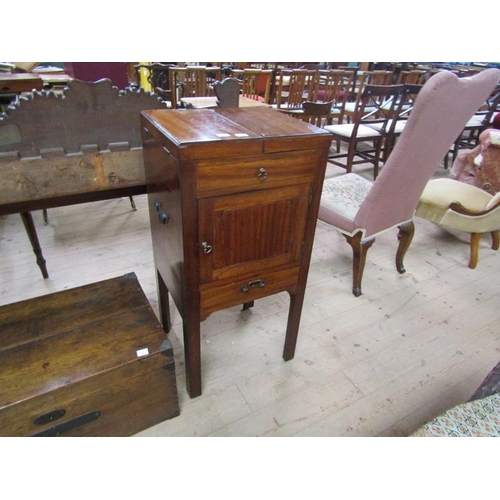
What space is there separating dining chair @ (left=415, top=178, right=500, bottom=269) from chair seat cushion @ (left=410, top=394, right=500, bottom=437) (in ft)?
4.42

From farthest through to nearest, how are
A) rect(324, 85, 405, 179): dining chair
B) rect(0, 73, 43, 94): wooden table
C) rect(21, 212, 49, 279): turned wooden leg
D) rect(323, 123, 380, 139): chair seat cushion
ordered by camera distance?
rect(323, 123, 380, 139): chair seat cushion, rect(324, 85, 405, 179): dining chair, rect(0, 73, 43, 94): wooden table, rect(21, 212, 49, 279): turned wooden leg

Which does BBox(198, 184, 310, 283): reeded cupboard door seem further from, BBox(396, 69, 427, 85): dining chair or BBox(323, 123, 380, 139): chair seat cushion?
BBox(396, 69, 427, 85): dining chair

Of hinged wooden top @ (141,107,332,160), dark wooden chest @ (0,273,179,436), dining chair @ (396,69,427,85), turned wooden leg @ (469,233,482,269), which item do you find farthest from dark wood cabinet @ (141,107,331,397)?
dining chair @ (396,69,427,85)

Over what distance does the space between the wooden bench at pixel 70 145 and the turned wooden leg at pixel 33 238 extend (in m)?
0.52

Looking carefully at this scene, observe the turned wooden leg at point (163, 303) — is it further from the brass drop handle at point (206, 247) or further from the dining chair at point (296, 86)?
the dining chair at point (296, 86)

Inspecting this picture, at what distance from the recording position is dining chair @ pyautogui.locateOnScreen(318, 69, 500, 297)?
124 cm

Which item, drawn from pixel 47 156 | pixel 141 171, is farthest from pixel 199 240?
pixel 47 156

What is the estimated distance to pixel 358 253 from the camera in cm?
170

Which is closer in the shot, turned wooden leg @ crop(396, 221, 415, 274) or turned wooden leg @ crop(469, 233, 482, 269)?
turned wooden leg @ crop(396, 221, 415, 274)

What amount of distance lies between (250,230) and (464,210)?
159cm

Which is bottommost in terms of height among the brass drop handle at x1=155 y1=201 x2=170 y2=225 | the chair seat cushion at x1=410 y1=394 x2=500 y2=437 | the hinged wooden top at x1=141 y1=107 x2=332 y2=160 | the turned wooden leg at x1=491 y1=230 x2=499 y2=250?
the turned wooden leg at x1=491 y1=230 x2=499 y2=250

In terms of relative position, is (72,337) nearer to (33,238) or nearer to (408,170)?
(33,238)

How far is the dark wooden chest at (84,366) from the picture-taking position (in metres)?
0.89

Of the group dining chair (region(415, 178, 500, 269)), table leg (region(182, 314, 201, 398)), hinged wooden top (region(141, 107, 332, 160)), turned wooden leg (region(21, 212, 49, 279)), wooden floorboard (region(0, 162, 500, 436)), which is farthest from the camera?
dining chair (region(415, 178, 500, 269))
